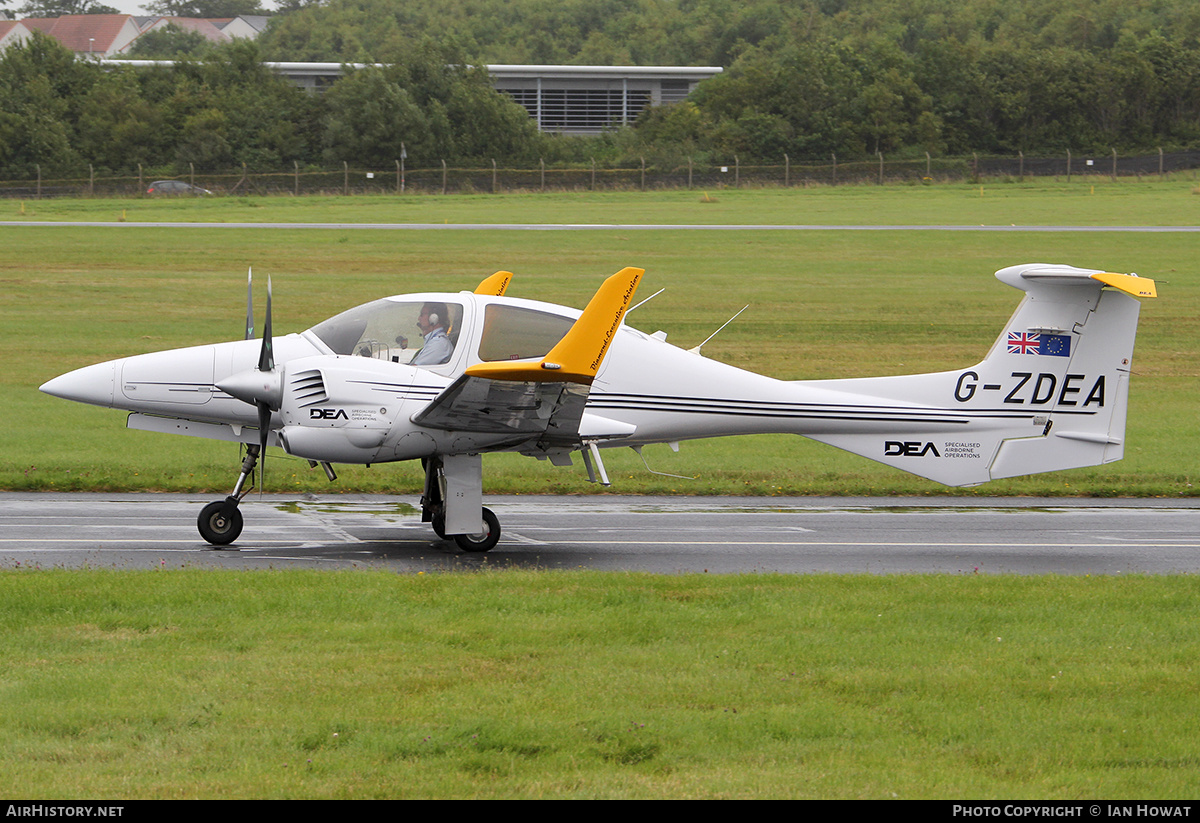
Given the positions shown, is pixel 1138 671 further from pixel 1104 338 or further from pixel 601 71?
pixel 601 71

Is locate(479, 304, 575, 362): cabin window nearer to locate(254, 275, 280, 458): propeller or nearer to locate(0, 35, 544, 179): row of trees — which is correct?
locate(254, 275, 280, 458): propeller

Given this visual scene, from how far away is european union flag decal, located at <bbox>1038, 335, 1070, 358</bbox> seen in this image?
13.8 m

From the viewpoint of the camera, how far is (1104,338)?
13695mm

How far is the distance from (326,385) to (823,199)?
187ft

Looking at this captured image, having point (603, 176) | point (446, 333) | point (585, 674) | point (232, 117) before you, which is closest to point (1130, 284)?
point (446, 333)

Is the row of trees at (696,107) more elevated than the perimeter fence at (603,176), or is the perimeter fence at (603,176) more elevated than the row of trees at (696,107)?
the row of trees at (696,107)

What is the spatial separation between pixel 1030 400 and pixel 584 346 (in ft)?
18.9

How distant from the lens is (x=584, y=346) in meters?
10.9

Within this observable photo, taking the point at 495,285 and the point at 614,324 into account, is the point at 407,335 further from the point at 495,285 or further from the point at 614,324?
the point at 614,324

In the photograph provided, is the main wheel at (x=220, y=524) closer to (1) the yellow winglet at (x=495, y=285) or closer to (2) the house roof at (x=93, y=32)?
(1) the yellow winglet at (x=495, y=285)

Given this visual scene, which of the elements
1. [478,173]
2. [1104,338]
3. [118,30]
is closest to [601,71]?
[478,173]

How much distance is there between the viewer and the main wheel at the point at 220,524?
1241 cm

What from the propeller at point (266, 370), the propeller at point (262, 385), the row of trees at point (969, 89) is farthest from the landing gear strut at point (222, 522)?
the row of trees at point (969, 89)

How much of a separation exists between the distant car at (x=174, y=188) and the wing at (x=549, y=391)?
60.4 metres
